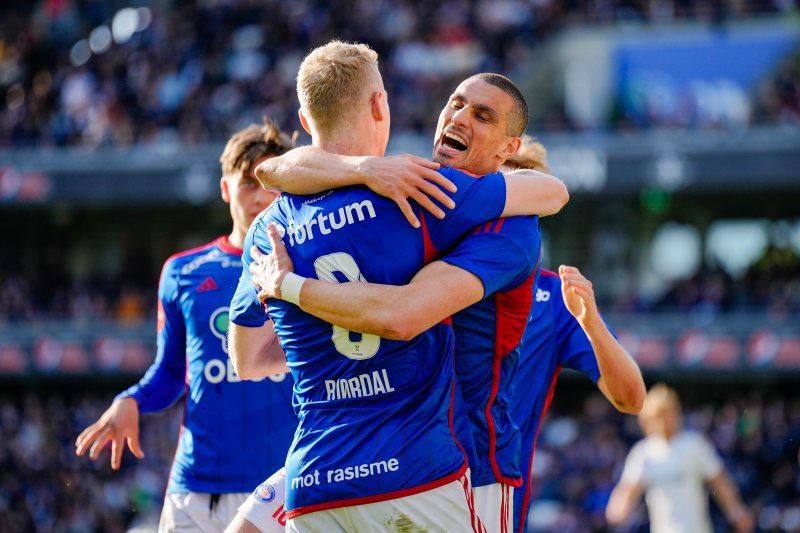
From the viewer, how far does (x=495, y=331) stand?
4.10 meters

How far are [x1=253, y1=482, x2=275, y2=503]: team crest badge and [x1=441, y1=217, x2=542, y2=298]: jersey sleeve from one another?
1098 mm

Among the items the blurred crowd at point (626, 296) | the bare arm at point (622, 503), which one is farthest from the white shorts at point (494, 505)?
the blurred crowd at point (626, 296)

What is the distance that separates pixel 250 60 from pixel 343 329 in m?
22.3

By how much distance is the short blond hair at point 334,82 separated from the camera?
3.98 metres

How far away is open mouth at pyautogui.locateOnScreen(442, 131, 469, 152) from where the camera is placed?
14.4 ft

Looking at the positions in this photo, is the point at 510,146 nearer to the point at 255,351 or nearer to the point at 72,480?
the point at 255,351

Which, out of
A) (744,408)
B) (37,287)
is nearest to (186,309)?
(744,408)

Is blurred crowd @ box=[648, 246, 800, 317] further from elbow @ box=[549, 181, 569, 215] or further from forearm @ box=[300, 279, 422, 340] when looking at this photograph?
forearm @ box=[300, 279, 422, 340]

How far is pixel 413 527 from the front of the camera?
149 inches

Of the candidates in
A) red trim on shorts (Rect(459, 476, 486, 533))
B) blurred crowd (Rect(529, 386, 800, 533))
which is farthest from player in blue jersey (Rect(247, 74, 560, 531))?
blurred crowd (Rect(529, 386, 800, 533))

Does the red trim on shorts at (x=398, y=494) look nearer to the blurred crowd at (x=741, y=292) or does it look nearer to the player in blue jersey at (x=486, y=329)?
the player in blue jersey at (x=486, y=329)

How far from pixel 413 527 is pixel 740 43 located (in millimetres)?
21018

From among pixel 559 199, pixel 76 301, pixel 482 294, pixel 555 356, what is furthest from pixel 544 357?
pixel 76 301

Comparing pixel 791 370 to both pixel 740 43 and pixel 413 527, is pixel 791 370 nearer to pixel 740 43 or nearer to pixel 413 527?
pixel 740 43
